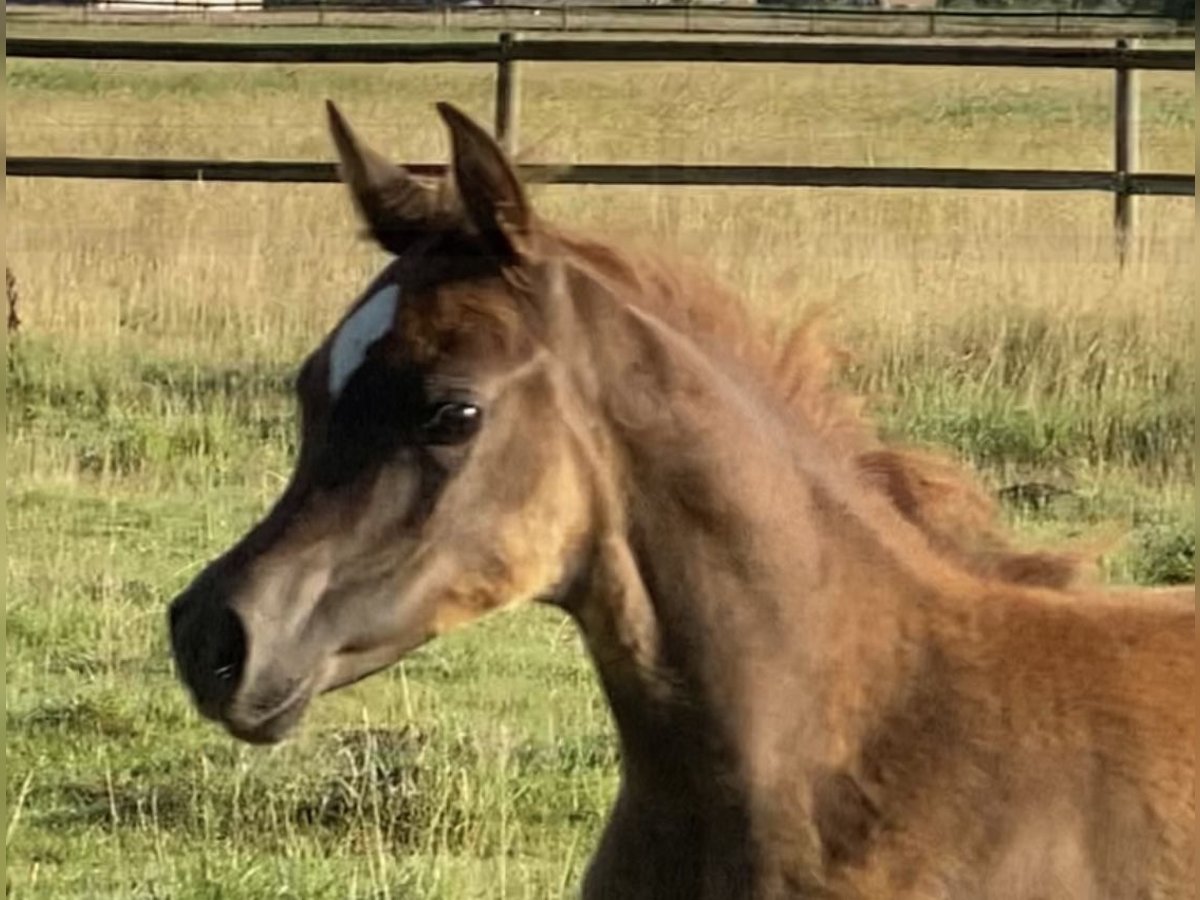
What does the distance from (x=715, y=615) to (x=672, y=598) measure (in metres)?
0.05

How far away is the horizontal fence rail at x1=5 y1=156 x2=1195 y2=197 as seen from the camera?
1080cm

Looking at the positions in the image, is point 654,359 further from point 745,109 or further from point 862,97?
point 862,97

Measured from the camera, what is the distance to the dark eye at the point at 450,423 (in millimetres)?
2604

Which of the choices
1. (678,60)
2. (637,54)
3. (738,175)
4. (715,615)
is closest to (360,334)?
(715,615)

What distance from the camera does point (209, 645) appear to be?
255cm

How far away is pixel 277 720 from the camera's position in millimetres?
2586

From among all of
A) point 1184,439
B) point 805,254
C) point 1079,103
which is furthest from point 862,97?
point 1184,439

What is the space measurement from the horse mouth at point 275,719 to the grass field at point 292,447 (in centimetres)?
75

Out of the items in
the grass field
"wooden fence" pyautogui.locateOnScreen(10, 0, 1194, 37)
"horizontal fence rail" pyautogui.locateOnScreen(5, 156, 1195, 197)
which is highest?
"wooden fence" pyautogui.locateOnScreen(10, 0, 1194, 37)

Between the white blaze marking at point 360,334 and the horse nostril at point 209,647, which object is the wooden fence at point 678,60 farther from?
the horse nostril at point 209,647

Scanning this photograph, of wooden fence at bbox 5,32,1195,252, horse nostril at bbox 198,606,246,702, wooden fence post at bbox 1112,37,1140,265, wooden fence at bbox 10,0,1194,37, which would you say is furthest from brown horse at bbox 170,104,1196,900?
wooden fence at bbox 10,0,1194,37

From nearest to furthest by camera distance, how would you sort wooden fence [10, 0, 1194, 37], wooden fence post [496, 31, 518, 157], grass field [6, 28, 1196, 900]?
grass field [6, 28, 1196, 900] → wooden fence post [496, 31, 518, 157] → wooden fence [10, 0, 1194, 37]

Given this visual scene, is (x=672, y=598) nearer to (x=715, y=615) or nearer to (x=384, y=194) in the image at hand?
(x=715, y=615)

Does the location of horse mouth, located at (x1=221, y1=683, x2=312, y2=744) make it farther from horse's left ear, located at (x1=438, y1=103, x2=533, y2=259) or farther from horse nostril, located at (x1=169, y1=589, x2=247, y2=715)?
horse's left ear, located at (x1=438, y1=103, x2=533, y2=259)
